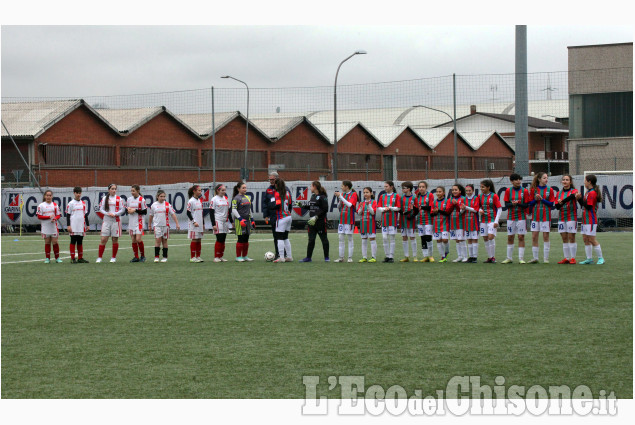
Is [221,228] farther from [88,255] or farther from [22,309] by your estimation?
[22,309]

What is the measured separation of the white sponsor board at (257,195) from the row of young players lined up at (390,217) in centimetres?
1429

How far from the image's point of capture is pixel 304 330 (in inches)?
387

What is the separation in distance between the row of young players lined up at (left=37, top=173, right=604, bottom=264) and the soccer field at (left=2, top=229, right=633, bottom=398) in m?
1.65

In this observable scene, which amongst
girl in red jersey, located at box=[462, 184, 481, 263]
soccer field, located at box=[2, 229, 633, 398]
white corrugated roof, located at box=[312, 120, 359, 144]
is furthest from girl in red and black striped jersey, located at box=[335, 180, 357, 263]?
white corrugated roof, located at box=[312, 120, 359, 144]

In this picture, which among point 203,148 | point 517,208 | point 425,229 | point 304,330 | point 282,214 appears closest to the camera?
point 304,330

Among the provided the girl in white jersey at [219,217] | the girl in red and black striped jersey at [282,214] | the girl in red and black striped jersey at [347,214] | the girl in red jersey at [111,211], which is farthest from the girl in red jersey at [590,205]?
the girl in red jersey at [111,211]

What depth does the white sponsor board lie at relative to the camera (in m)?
33.3

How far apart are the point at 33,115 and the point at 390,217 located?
3730 centimetres

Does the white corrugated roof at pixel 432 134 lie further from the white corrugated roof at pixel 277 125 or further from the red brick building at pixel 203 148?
the white corrugated roof at pixel 277 125

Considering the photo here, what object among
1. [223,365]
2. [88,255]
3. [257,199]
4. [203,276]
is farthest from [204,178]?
[223,365]

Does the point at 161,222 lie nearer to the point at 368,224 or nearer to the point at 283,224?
the point at 283,224

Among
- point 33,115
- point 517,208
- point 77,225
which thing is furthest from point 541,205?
point 33,115

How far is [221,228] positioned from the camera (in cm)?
2031

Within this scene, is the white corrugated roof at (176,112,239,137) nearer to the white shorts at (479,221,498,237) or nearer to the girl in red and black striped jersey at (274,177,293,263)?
the girl in red and black striped jersey at (274,177,293,263)
